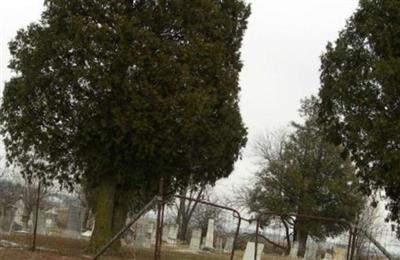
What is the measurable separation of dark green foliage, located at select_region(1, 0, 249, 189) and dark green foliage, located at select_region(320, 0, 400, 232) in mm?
3061

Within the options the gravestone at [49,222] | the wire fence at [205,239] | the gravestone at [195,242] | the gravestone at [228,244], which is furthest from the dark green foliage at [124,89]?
the gravestone at [49,222]

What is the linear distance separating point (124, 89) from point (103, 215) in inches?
156

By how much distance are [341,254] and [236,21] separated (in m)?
10.1

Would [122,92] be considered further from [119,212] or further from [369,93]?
[369,93]

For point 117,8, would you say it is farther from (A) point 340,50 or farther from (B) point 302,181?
(B) point 302,181

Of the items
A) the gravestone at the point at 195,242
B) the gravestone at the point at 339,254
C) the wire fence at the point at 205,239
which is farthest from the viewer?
the gravestone at the point at 195,242

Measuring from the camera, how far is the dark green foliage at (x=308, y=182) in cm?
5038

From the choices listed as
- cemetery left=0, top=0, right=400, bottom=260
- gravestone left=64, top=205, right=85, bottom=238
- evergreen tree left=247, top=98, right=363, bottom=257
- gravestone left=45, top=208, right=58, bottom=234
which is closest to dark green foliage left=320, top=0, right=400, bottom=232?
cemetery left=0, top=0, right=400, bottom=260

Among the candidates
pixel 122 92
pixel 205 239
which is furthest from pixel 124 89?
pixel 205 239

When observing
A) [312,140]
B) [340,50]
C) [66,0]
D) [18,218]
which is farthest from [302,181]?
[66,0]

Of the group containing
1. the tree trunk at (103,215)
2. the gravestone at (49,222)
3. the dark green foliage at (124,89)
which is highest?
the dark green foliage at (124,89)

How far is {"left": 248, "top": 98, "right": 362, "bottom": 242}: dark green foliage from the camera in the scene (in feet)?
165

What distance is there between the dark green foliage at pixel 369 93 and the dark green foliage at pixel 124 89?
3.06 meters

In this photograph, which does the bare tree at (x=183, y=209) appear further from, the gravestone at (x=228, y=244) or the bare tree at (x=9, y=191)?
the bare tree at (x=9, y=191)
